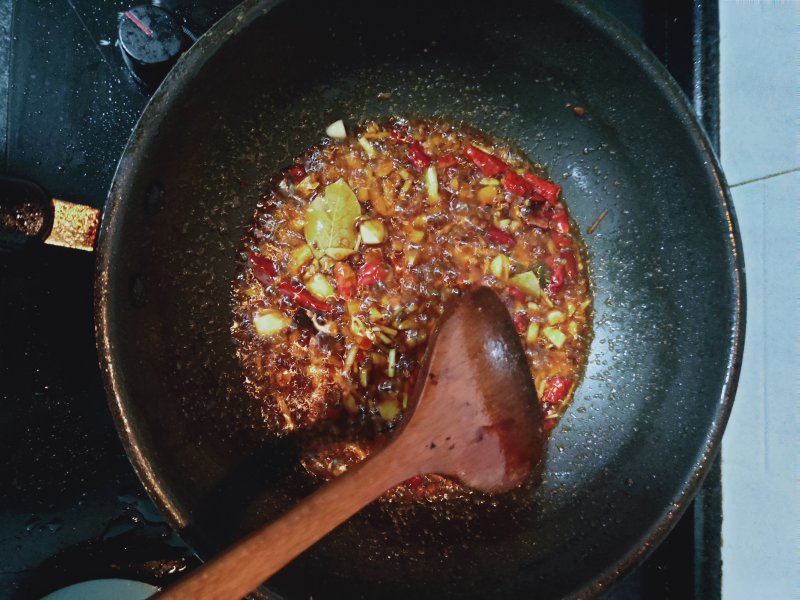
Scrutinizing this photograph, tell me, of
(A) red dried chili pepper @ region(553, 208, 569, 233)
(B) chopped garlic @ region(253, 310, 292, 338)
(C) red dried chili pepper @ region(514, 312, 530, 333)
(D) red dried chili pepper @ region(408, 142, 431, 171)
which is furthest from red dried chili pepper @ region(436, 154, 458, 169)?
(B) chopped garlic @ region(253, 310, 292, 338)

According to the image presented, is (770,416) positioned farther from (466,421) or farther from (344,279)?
(344,279)

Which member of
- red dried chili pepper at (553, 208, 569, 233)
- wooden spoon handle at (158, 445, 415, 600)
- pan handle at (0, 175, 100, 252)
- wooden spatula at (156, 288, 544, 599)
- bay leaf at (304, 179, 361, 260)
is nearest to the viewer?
wooden spoon handle at (158, 445, 415, 600)

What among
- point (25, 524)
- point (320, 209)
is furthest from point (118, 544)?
point (320, 209)

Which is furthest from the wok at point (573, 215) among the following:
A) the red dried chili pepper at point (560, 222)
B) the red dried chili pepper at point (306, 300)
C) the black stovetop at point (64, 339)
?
the black stovetop at point (64, 339)

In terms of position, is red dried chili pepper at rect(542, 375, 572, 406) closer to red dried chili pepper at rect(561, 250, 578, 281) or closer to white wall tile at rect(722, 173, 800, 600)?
red dried chili pepper at rect(561, 250, 578, 281)

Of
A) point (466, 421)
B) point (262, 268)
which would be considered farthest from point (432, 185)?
point (466, 421)

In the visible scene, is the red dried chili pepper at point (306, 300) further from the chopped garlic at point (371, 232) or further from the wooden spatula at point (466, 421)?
the wooden spatula at point (466, 421)

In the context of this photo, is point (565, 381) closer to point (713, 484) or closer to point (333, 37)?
point (713, 484)
